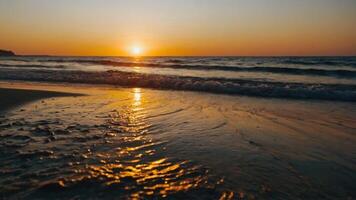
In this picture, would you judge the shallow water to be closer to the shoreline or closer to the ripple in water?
the ripple in water

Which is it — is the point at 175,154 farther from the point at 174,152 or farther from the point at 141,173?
the point at 141,173

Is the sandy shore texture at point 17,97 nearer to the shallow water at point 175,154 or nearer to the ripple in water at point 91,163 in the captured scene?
the shallow water at point 175,154

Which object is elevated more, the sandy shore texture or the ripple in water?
the sandy shore texture

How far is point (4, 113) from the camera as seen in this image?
23.2 feet

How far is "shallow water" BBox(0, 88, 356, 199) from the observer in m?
3.04

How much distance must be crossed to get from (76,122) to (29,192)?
3.23m

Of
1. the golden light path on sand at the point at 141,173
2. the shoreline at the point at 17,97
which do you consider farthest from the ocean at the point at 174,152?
the shoreline at the point at 17,97

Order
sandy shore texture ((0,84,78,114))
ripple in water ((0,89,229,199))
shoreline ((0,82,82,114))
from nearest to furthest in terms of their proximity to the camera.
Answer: ripple in water ((0,89,229,199))
shoreline ((0,82,82,114))
sandy shore texture ((0,84,78,114))

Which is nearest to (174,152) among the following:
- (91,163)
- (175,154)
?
(175,154)

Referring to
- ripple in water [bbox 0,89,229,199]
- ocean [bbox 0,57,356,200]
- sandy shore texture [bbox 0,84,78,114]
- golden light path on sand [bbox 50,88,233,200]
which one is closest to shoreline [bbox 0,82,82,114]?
sandy shore texture [bbox 0,84,78,114]

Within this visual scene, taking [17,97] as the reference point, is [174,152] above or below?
below

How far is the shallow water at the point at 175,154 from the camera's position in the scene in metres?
3.04

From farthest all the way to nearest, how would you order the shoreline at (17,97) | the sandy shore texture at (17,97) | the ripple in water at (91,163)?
the sandy shore texture at (17,97) < the shoreline at (17,97) < the ripple in water at (91,163)

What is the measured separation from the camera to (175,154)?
4176 mm
